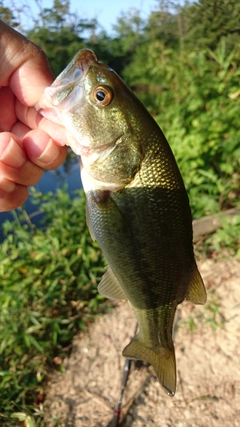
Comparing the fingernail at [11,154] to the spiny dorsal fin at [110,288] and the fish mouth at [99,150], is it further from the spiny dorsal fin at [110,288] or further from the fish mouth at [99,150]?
the spiny dorsal fin at [110,288]

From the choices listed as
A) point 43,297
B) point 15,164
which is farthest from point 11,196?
point 43,297

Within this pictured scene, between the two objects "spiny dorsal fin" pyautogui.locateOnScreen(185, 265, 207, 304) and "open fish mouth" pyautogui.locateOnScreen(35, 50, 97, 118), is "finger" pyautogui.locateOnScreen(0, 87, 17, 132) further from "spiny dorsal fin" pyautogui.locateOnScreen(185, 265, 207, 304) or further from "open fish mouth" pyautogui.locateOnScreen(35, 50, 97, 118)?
"spiny dorsal fin" pyautogui.locateOnScreen(185, 265, 207, 304)

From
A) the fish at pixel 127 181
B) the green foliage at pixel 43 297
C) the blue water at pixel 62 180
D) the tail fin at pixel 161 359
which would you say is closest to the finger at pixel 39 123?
the fish at pixel 127 181

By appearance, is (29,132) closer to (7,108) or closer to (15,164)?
(15,164)

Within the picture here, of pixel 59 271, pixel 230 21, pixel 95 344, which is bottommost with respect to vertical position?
pixel 95 344

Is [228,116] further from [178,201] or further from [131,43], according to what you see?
[131,43]

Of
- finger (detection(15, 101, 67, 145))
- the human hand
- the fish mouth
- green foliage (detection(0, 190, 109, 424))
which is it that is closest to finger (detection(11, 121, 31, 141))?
finger (detection(15, 101, 67, 145))

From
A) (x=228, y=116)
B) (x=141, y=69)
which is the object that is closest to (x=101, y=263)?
(x=228, y=116)
